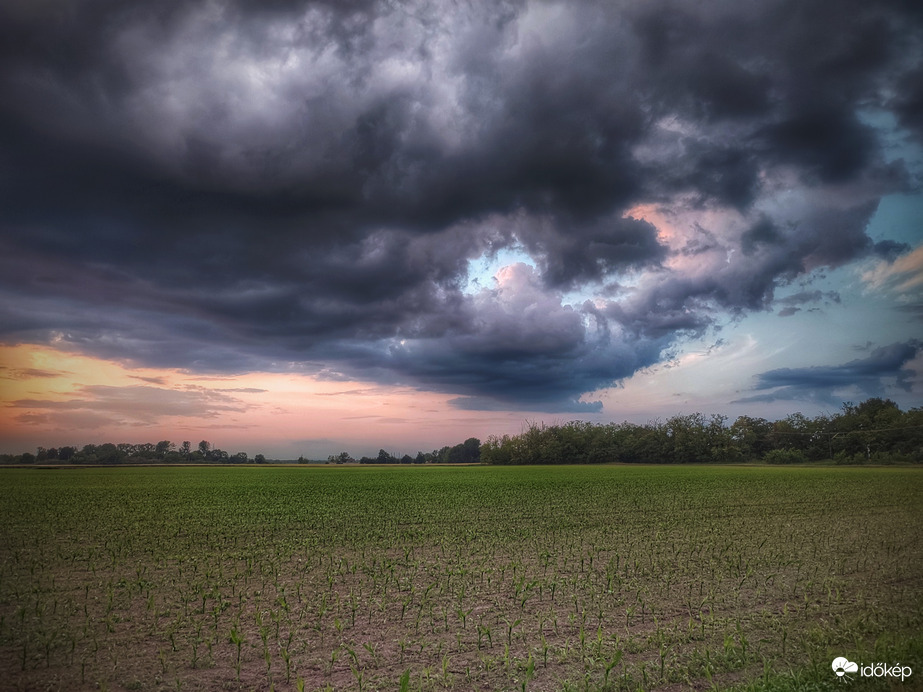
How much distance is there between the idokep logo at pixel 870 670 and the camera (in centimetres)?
737

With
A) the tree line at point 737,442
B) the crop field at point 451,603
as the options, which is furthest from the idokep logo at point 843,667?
the tree line at point 737,442

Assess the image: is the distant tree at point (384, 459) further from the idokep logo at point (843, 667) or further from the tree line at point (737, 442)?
the idokep logo at point (843, 667)

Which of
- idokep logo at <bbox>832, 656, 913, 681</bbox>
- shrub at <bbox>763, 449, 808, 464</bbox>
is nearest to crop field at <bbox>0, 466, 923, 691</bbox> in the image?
idokep logo at <bbox>832, 656, 913, 681</bbox>

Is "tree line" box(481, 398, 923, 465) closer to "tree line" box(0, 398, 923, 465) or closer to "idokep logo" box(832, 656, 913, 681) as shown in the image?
"tree line" box(0, 398, 923, 465)

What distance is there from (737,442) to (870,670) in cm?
14218

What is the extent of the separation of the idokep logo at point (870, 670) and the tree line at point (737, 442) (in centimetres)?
12541

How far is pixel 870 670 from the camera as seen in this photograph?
7523 millimetres

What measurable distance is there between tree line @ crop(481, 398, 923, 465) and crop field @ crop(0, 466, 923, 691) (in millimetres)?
114986

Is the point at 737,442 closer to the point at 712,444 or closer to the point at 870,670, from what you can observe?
the point at 712,444

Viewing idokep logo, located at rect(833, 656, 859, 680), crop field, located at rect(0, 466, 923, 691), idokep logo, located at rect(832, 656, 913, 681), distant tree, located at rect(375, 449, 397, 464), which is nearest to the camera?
idokep logo, located at rect(832, 656, 913, 681)

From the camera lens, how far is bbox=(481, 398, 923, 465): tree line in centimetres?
11100

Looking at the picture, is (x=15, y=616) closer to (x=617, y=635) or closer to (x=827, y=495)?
(x=617, y=635)

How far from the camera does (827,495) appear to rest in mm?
36562

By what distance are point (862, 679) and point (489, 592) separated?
23.4ft
